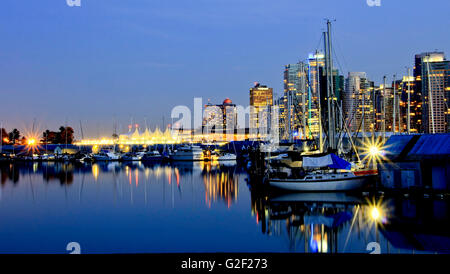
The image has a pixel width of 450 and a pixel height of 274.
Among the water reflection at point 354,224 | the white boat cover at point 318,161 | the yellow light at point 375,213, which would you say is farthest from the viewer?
the white boat cover at point 318,161

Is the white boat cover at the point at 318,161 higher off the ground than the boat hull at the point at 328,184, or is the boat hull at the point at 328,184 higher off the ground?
the white boat cover at the point at 318,161

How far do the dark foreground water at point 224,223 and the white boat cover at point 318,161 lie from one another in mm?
2360

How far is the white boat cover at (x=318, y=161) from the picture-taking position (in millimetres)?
29734

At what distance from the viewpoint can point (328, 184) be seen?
1154 inches

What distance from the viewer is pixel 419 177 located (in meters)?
25.9

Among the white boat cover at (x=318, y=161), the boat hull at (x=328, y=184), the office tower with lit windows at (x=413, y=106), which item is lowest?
the boat hull at (x=328, y=184)

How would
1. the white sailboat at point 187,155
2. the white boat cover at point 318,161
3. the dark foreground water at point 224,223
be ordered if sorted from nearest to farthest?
1. the dark foreground water at point 224,223
2. the white boat cover at point 318,161
3. the white sailboat at point 187,155

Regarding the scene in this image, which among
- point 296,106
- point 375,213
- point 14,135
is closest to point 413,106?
point 296,106

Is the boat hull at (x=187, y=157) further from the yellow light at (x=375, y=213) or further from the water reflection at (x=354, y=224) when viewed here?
the yellow light at (x=375, y=213)

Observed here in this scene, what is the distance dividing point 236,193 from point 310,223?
13.9m

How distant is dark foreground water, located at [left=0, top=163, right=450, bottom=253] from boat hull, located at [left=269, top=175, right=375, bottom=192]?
80cm

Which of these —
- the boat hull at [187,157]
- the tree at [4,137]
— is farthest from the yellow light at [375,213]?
the tree at [4,137]
